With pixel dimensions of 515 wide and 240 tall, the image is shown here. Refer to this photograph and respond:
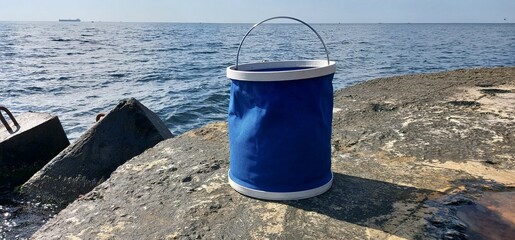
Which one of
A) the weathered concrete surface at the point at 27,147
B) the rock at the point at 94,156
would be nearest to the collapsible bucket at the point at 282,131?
the rock at the point at 94,156

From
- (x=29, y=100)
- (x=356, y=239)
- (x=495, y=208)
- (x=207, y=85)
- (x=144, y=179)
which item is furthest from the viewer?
(x=207, y=85)

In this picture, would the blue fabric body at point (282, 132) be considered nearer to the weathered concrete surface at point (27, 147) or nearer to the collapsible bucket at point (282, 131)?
the collapsible bucket at point (282, 131)

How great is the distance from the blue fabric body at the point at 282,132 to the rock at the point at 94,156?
6.91 ft

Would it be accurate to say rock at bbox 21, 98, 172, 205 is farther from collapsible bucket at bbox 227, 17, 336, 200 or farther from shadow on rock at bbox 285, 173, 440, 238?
shadow on rock at bbox 285, 173, 440, 238

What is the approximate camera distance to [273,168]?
2.41 metres

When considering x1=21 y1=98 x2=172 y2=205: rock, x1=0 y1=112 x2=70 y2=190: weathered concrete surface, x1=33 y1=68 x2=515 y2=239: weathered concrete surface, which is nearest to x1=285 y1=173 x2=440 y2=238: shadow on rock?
x1=33 y1=68 x2=515 y2=239: weathered concrete surface

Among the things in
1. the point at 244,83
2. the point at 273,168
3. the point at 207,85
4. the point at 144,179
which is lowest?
the point at 207,85

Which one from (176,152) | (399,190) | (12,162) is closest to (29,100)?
(12,162)

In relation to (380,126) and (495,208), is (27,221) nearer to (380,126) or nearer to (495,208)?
(380,126)

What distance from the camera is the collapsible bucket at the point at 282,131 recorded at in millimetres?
2303

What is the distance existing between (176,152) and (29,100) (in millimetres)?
9354

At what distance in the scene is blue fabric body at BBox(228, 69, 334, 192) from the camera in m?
2.31

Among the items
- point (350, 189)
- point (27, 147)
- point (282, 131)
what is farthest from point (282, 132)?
point (27, 147)

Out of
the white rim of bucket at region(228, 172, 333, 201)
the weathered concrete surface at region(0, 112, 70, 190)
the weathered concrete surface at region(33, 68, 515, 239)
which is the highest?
the white rim of bucket at region(228, 172, 333, 201)
